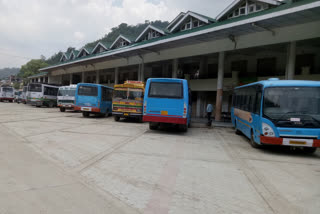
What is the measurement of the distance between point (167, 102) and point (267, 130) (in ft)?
15.4

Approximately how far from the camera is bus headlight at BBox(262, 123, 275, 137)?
7289 millimetres

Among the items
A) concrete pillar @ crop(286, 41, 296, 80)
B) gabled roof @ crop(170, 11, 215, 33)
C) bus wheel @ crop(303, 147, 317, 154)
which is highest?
gabled roof @ crop(170, 11, 215, 33)

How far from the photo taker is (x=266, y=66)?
19.9 metres

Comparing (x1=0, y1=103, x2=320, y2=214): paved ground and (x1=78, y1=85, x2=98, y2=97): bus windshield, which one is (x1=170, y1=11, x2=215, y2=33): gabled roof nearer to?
(x1=78, y1=85, x2=98, y2=97): bus windshield

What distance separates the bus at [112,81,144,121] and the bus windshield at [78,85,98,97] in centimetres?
254

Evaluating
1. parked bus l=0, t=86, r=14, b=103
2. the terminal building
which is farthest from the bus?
parked bus l=0, t=86, r=14, b=103

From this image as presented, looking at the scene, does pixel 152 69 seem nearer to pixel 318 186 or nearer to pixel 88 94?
pixel 88 94

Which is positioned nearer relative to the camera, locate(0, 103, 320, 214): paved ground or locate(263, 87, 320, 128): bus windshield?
locate(0, 103, 320, 214): paved ground

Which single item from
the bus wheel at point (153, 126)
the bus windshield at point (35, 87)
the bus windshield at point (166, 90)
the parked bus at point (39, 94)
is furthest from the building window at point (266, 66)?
the bus windshield at point (35, 87)

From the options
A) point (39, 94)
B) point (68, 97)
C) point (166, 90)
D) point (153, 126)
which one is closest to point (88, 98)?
point (68, 97)

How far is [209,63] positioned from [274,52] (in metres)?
6.30

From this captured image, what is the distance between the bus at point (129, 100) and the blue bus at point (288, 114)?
8.32 meters

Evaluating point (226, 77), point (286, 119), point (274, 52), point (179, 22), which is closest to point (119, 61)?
point (179, 22)

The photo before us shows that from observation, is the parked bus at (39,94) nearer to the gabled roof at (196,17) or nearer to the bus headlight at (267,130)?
the gabled roof at (196,17)
